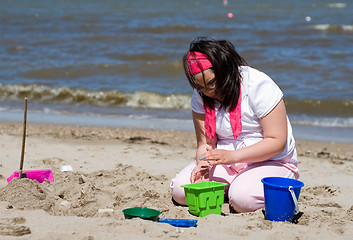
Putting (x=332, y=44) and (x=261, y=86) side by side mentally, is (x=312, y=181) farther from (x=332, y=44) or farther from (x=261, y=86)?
(x=332, y=44)

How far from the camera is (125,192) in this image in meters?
3.89

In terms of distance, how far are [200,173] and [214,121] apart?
1.34ft

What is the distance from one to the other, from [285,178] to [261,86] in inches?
24.3

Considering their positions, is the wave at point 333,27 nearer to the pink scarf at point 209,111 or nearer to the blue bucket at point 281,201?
the pink scarf at point 209,111

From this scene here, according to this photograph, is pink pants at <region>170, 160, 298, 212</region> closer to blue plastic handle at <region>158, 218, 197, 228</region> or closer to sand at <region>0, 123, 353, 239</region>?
sand at <region>0, 123, 353, 239</region>

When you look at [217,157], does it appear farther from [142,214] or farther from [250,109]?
[142,214]

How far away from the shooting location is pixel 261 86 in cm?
341

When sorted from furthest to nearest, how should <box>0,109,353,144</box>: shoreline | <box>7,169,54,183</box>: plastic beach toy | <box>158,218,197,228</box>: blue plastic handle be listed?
<box>0,109,353,144</box>: shoreline
<box>7,169,54,183</box>: plastic beach toy
<box>158,218,197,228</box>: blue plastic handle

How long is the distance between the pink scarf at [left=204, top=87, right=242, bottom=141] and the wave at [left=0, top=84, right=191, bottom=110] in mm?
4967

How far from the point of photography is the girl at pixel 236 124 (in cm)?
330

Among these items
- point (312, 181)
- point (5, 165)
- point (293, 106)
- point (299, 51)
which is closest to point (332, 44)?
point (299, 51)

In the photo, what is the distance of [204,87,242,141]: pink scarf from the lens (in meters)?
3.49

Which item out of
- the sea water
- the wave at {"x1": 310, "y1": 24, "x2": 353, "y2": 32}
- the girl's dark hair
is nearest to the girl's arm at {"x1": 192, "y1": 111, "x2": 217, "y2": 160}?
the girl's dark hair

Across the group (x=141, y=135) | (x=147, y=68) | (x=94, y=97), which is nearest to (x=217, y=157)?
(x=141, y=135)
